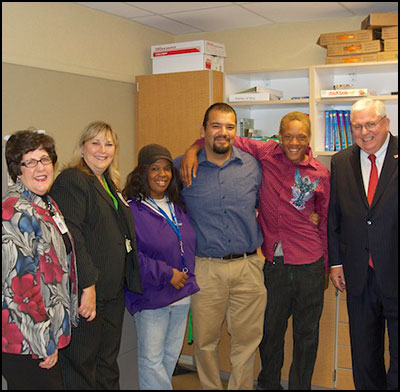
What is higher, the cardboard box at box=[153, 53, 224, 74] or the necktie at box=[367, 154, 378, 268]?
the cardboard box at box=[153, 53, 224, 74]

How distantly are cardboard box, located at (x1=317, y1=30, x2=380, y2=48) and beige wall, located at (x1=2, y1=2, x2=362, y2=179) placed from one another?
0.40m

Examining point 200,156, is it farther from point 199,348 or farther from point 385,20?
point 385,20

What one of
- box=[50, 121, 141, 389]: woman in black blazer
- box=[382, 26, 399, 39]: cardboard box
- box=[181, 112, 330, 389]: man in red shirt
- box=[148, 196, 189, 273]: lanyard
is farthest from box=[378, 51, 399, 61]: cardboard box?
box=[50, 121, 141, 389]: woman in black blazer

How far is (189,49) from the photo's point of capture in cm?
451

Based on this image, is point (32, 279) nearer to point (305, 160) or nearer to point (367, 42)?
point (305, 160)

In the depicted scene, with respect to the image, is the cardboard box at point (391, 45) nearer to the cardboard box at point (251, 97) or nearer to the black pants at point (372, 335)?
the cardboard box at point (251, 97)

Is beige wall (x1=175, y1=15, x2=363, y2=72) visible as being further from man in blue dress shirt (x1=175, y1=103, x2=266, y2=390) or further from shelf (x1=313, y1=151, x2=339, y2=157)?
man in blue dress shirt (x1=175, y1=103, x2=266, y2=390)

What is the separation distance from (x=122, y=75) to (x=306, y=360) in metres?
2.67

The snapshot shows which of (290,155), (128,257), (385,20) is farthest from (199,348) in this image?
(385,20)

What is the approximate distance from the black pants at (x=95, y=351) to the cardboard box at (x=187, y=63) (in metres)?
2.36

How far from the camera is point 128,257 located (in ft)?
9.04

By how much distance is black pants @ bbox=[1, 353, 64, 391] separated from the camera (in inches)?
84.3

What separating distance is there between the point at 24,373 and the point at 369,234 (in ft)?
5.61

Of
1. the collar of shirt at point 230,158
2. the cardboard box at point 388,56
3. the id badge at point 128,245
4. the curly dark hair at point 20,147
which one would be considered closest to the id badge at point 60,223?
the curly dark hair at point 20,147
